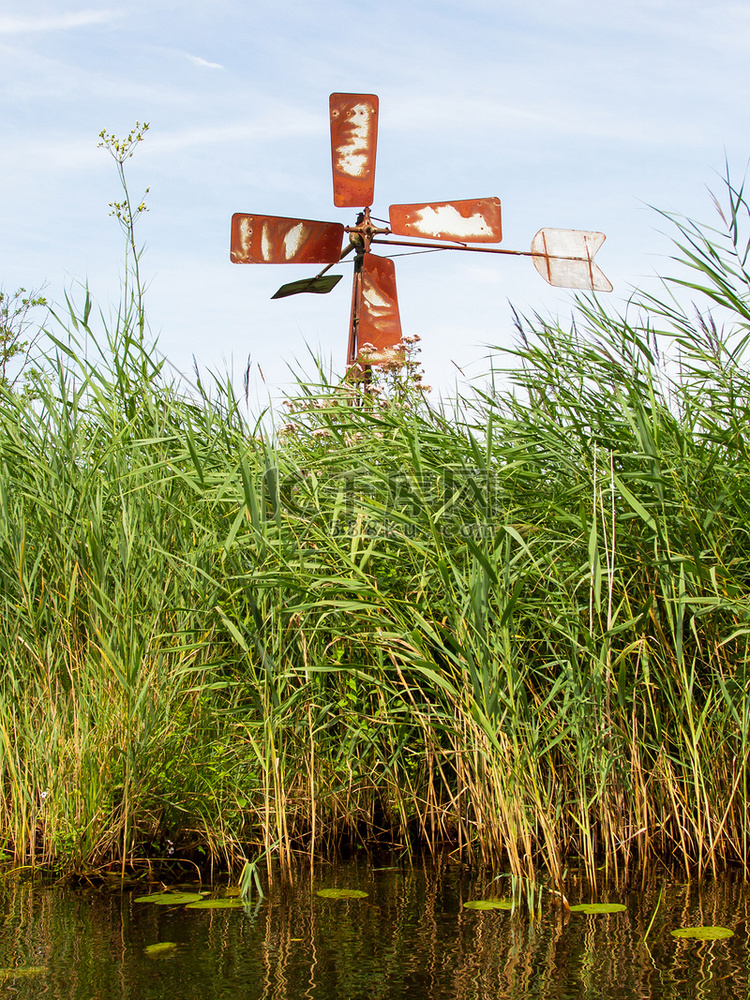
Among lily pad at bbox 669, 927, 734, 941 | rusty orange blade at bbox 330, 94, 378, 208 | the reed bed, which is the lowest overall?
lily pad at bbox 669, 927, 734, 941

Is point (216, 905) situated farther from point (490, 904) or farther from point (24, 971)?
point (490, 904)

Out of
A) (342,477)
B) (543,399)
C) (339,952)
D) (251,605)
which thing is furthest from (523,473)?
(339,952)

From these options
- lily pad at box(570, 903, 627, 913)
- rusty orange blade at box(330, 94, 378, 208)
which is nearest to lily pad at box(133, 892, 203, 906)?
lily pad at box(570, 903, 627, 913)

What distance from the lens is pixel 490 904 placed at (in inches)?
135

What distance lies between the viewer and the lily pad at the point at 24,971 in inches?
110

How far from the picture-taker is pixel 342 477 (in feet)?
14.3

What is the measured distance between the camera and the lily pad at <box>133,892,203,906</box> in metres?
3.48

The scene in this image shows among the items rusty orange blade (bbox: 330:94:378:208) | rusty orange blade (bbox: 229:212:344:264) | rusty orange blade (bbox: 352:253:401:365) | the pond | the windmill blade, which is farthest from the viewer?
rusty orange blade (bbox: 330:94:378:208)

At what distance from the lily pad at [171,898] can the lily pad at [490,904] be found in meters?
1.00

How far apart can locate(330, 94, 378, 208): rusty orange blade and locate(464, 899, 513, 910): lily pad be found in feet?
24.5

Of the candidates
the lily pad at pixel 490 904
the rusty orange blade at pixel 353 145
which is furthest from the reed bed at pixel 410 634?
the rusty orange blade at pixel 353 145

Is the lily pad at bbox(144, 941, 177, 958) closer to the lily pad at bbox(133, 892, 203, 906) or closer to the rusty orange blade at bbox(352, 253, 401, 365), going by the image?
the lily pad at bbox(133, 892, 203, 906)

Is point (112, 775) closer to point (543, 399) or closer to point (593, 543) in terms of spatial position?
point (593, 543)

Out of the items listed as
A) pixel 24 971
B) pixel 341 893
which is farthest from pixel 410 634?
pixel 24 971
